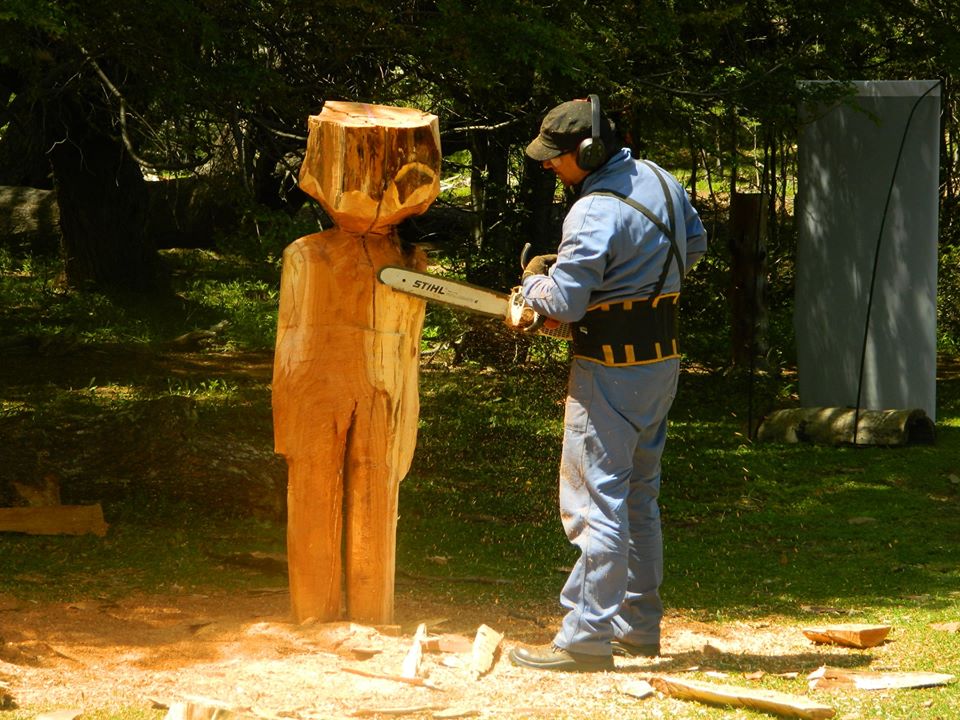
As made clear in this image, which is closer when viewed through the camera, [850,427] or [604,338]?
[604,338]

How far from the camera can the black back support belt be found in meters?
4.50

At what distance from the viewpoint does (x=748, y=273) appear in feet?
38.2

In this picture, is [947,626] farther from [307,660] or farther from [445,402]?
[445,402]

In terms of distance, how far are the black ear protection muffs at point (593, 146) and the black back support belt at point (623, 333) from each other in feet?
1.76

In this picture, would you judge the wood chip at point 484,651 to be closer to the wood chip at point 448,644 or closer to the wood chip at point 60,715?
the wood chip at point 448,644

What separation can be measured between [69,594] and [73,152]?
26.2 feet

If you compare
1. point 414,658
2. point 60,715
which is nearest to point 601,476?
point 414,658

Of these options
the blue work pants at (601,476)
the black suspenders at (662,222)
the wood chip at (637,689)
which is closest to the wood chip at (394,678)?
the blue work pants at (601,476)

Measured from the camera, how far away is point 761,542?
24.6 feet

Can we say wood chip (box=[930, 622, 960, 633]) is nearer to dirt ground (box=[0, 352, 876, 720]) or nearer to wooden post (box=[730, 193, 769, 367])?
dirt ground (box=[0, 352, 876, 720])

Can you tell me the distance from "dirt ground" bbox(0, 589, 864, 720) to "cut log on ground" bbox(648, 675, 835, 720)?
0.25 ft

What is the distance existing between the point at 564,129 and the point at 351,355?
1.19 meters

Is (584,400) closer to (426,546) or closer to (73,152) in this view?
(426,546)

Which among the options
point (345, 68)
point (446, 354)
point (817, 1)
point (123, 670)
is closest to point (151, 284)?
point (446, 354)
